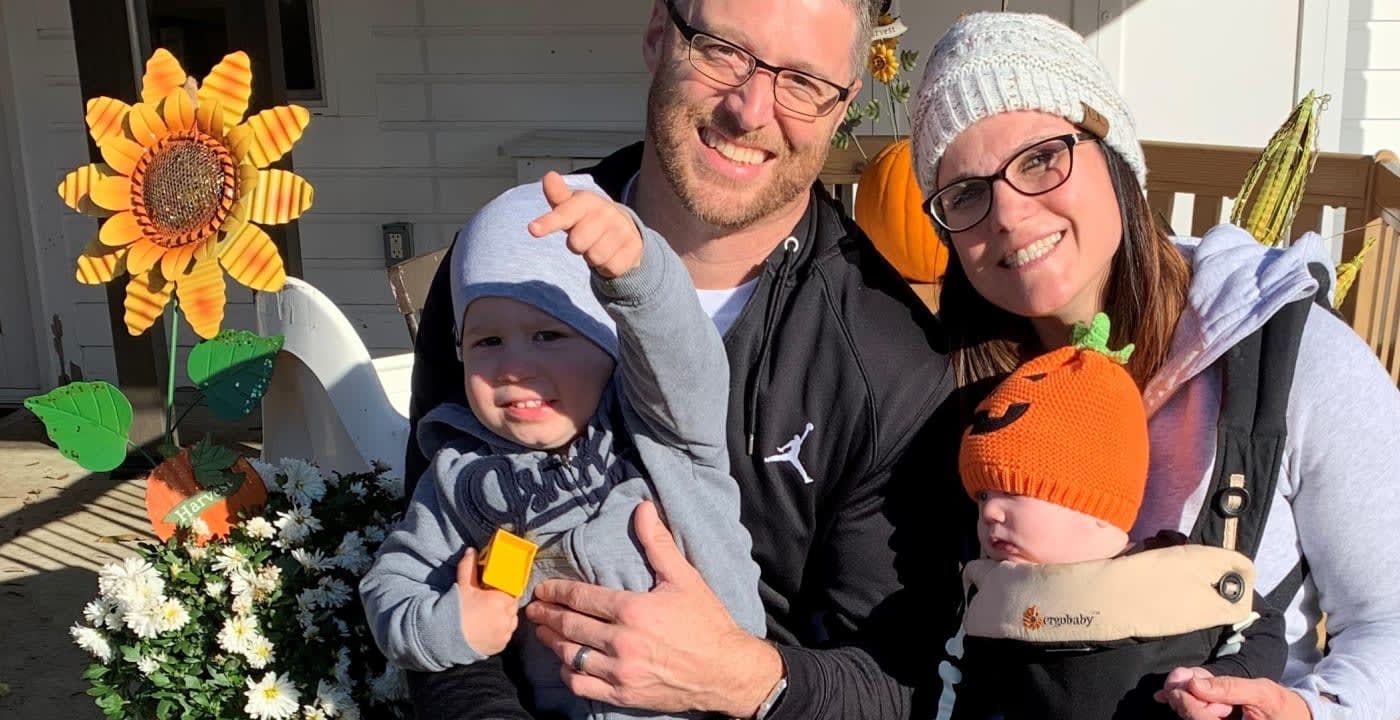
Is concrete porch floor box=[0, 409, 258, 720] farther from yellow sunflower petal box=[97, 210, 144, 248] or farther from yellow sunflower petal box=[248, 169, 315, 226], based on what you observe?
yellow sunflower petal box=[248, 169, 315, 226]

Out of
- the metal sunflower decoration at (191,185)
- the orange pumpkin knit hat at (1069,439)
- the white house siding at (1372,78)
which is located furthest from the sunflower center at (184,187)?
the white house siding at (1372,78)

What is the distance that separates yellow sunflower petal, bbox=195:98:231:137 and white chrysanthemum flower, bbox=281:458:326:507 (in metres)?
0.63

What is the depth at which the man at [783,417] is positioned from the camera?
1.58 meters

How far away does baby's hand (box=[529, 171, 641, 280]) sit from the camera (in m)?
1.29

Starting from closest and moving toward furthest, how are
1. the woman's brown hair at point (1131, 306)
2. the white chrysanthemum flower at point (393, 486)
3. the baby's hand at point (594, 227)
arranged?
1. the baby's hand at point (594, 227)
2. the woman's brown hair at point (1131, 306)
3. the white chrysanthemum flower at point (393, 486)

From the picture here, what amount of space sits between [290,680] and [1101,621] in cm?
129

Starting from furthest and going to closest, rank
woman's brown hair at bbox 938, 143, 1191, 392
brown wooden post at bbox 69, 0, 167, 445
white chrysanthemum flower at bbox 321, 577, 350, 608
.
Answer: brown wooden post at bbox 69, 0, 167, 445
white chrysanthemum flower at bbox 321, 577, 350, 608
woman's brown hair at bbox 938, 143, 1191, 392

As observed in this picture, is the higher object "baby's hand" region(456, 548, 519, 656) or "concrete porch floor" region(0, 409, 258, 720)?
"baby's hand" region(456, 548, 519, 656)

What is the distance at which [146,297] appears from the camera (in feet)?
6.15

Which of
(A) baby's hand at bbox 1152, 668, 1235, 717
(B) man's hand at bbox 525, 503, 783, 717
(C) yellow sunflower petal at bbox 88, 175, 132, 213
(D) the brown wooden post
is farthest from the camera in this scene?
(D) the brown wooden post

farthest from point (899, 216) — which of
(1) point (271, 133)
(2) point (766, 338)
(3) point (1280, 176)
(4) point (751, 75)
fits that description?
(1) point (271, 133)

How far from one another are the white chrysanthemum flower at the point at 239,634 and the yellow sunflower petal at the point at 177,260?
0.58 metres

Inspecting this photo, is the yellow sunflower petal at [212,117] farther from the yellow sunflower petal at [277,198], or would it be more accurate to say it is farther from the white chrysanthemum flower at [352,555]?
the white chrysanthemum flower at [352,555]

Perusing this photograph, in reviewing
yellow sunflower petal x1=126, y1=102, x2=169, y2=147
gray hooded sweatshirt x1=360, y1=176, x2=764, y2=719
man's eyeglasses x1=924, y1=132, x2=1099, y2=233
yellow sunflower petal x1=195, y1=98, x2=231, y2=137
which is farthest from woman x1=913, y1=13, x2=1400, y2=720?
yellow sunflower petal x1=126, y1=102, x2=169, y2=147
